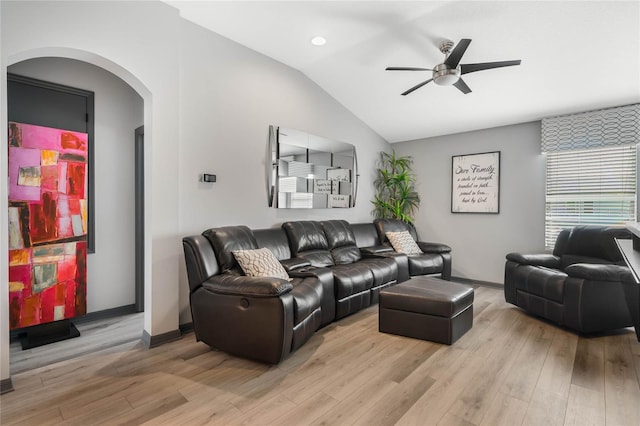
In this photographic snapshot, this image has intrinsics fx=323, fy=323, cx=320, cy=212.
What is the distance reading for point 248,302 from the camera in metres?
2.43

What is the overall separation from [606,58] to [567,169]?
1624mm

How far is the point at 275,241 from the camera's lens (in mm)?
3689

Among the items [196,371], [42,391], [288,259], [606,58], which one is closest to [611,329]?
[606,58]

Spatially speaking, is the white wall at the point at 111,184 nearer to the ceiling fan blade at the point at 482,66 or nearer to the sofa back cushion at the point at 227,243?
the sofa back cushion at the point at 227,243

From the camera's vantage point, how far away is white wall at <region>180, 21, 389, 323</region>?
3.23 m

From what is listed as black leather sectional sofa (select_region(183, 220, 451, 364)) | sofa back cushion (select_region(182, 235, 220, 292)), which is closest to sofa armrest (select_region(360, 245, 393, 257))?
black leather sectional sofa (select_region(183, 220, 451, 364))

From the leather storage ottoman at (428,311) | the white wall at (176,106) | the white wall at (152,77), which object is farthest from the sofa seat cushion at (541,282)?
the white wall at (152,77)

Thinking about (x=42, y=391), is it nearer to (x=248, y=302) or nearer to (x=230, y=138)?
(x=248, y=302)

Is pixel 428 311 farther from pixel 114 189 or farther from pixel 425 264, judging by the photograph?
pixel 114 189

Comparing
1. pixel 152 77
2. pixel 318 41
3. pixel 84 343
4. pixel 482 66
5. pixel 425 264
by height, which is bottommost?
pixel 84 343

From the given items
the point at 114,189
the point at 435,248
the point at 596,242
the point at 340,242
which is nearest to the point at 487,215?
the point at 435,248

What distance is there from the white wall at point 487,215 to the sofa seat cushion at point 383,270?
6.22 feet

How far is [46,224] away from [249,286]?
2.15 meters

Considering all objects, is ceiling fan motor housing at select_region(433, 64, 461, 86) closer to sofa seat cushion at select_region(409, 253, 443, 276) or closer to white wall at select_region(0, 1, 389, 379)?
white wall at select_region(0, 1, 389, 379)
